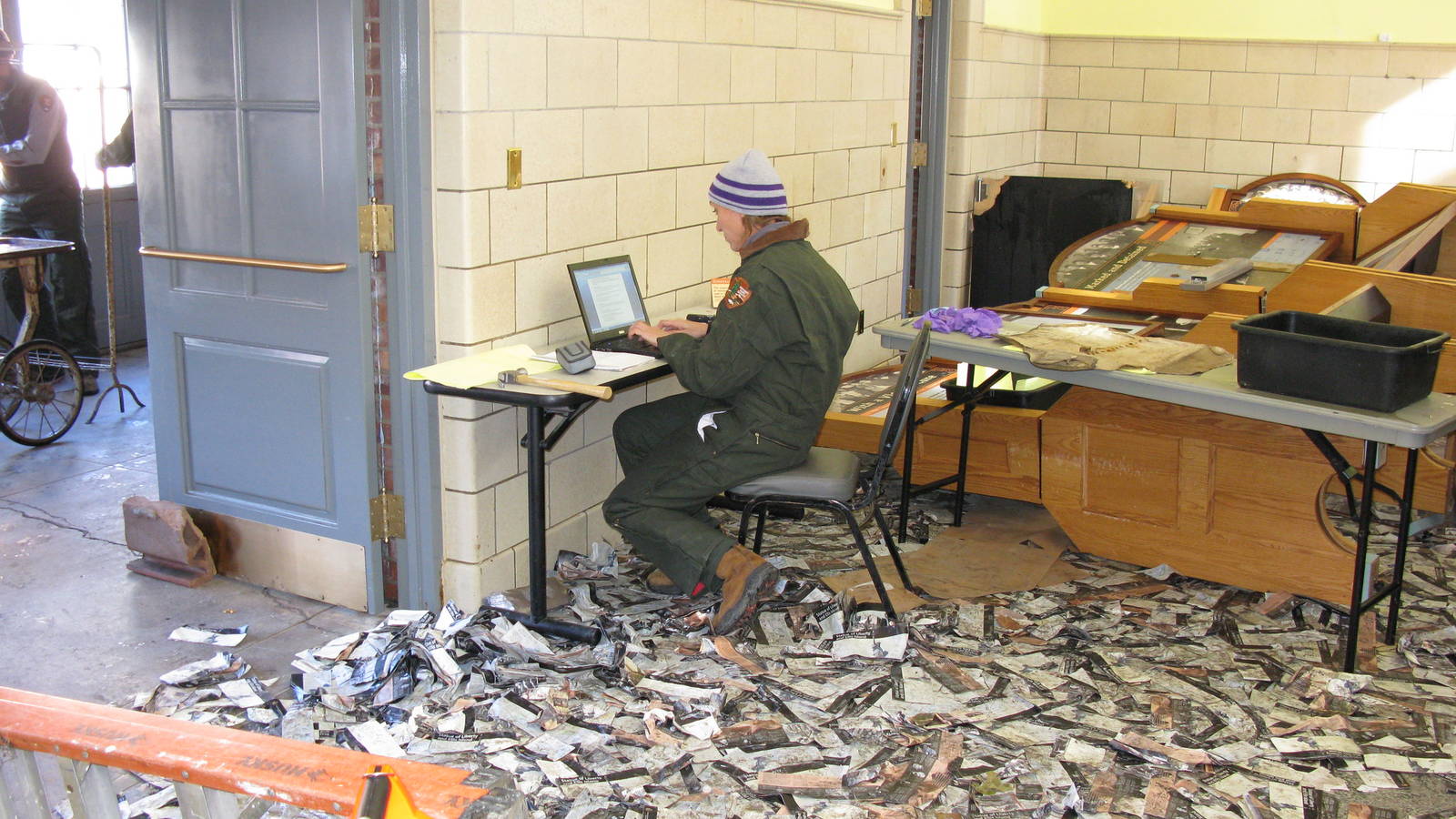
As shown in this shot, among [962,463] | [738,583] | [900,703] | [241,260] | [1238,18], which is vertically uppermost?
[1238,18]

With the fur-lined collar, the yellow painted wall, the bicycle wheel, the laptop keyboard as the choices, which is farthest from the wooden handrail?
the yellow painted wall

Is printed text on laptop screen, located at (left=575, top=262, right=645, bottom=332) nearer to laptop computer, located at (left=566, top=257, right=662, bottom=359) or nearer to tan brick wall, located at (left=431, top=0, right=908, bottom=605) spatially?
laptop computer, located at (left=566, top=257, right=662, bottom=359)

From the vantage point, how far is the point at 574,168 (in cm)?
426

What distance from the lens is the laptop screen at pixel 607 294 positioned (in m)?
4.15

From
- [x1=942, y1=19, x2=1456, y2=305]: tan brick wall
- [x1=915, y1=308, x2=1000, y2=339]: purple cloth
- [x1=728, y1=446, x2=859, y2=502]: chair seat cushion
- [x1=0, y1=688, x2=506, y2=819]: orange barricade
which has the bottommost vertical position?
[x1=728, y1=446, x2=859, y2=502]: chair seat cushion

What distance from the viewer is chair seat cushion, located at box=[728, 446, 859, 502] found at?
3963mm

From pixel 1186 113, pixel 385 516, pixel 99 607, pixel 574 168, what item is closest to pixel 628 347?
pixel 574 168

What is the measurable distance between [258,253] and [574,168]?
1.04m

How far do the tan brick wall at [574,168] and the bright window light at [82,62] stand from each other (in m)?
4.14

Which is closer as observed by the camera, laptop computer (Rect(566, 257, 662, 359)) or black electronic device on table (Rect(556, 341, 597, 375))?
black electronic device on table (Rect(556, 341, 597, 375))

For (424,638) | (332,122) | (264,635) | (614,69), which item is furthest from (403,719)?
(614,69)

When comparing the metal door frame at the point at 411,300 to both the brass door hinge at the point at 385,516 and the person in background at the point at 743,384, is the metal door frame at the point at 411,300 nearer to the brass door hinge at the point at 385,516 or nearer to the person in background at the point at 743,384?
the brass door hinge at the point at 385,516

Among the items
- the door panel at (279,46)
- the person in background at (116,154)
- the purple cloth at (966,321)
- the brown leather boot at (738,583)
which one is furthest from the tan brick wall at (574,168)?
the person in background at (116,154)

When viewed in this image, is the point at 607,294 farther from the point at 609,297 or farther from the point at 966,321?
the point at 966,321
